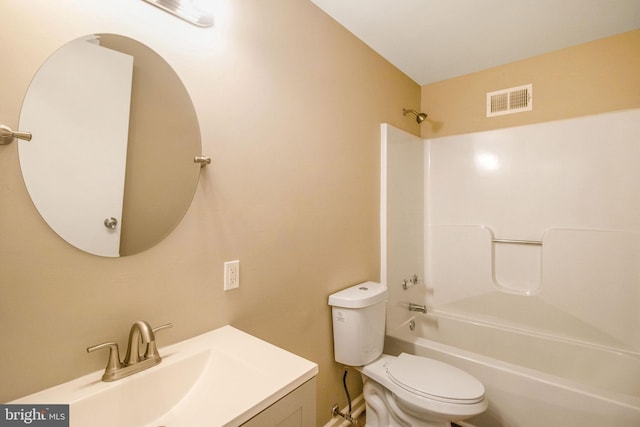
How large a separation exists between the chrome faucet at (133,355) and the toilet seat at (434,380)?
1.18 metres

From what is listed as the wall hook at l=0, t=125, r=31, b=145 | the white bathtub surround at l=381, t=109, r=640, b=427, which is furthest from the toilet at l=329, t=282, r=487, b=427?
the wall hook at l=0, t=125, r=31, b=145

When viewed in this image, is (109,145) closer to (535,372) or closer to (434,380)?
(434,380)

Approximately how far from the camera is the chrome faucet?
815 millimetres

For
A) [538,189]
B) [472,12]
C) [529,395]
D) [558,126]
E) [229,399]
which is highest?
[472,12]

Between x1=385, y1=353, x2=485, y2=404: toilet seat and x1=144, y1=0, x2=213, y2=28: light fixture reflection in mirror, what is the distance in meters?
1.84

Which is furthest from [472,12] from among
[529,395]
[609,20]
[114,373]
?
[114,373]

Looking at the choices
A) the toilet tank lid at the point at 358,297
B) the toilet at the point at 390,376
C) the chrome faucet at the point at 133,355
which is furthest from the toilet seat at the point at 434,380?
the chrome faucet at the point at 133,355

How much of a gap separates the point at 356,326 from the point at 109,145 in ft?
4.64

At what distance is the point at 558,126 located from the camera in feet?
6.79

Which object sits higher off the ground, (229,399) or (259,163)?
(259,163)

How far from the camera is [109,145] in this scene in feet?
2.94

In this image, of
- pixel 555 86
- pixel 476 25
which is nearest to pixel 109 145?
pixel 476 25

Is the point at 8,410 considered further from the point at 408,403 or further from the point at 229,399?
the point at 408,403

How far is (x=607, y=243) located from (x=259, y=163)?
2.32 meters
